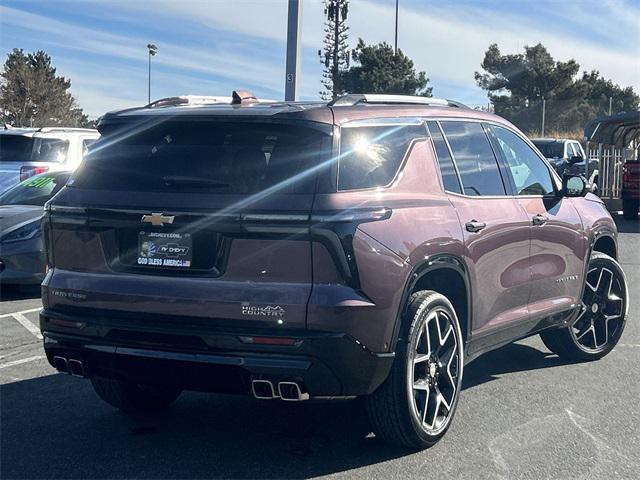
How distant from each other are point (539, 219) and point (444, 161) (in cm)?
111

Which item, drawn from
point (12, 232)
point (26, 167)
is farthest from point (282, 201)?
point (26, 167)

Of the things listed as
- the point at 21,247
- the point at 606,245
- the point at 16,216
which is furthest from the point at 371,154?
the point at 16,216

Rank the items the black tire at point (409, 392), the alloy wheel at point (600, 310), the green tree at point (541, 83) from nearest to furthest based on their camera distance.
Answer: the black tire at point (409, 392) < the alloy wheel at point (600, 310) < the green tree at point (541, 83)

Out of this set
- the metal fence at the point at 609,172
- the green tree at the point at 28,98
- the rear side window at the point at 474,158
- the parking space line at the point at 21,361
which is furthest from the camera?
the green tree at the point at 28,98

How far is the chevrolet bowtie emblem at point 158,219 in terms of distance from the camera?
12.4 feet

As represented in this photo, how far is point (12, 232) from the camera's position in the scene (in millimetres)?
8828

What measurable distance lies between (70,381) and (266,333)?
2.52 metres

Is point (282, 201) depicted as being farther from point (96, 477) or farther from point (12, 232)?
point (12, 232)

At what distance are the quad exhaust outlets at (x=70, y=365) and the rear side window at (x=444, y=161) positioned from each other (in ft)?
7.06

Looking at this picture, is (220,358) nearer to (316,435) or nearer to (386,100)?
(316,435)

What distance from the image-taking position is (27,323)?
7.61 meters

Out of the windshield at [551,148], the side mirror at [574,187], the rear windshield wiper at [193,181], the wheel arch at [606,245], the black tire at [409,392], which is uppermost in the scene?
the windshield at [551,148]

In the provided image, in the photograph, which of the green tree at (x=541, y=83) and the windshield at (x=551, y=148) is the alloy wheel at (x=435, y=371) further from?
the green tree at (x=541, y=83)

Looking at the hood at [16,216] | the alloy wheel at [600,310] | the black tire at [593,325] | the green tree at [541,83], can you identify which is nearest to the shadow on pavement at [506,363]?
the black tire at [593,325]
